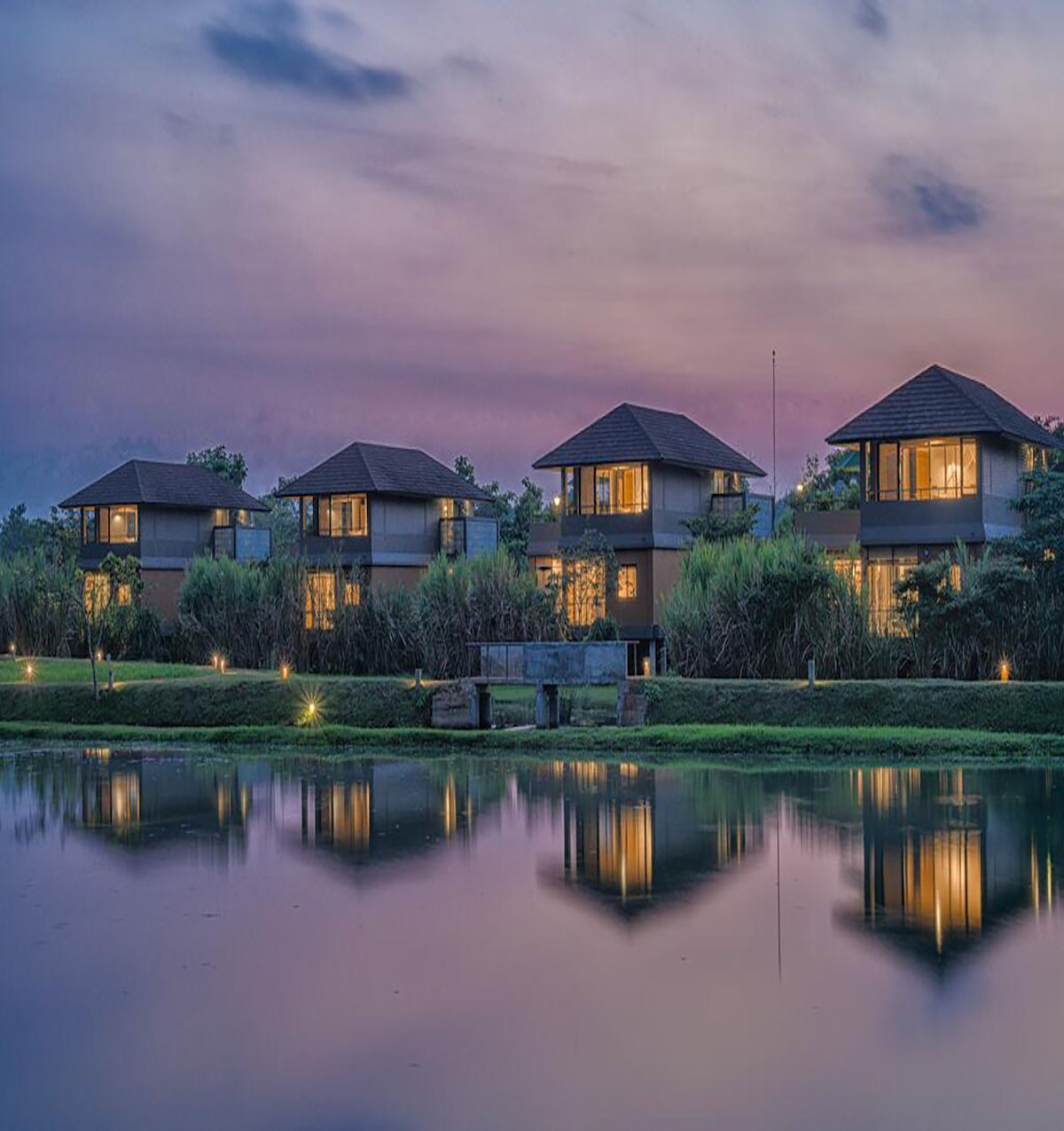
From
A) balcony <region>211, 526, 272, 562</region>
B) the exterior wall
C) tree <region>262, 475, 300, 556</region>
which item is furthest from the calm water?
tree <region>262, 475, 300, 556</region>

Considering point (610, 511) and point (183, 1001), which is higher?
point (610, 511)

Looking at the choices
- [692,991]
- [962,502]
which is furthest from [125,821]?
[962,502]

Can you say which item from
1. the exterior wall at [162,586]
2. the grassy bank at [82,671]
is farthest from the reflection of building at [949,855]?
the exterior wall at [162,586]

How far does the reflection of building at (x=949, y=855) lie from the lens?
16125 millimetres

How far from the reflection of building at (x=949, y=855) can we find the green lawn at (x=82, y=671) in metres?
18.7

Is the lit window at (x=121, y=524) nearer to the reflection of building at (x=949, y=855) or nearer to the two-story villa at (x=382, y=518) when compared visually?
the two-story villa at (x=382, y=518)

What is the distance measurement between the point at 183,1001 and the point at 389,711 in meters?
20.1

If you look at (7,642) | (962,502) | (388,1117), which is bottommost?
(388,1117)

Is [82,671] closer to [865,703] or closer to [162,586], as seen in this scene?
[162,586]

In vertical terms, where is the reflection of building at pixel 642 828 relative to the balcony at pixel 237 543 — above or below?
below

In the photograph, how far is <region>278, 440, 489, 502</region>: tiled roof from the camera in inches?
2021

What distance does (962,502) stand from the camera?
38.5 m

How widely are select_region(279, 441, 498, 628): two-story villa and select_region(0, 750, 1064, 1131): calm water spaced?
87.2 ft

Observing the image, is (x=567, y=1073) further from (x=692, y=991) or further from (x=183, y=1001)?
(x=183, y=1001)
